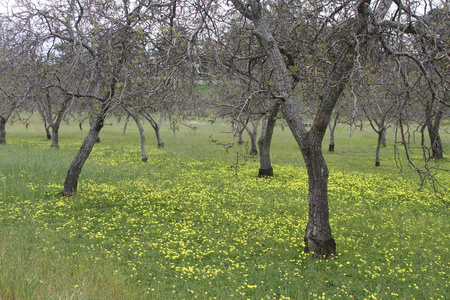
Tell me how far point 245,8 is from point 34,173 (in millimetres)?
11485

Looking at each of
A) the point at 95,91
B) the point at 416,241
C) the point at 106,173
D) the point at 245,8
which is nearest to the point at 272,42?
the point at 245,8

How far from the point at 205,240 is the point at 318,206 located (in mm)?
2860

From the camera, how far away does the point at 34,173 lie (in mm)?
15164

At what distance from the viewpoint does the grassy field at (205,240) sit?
6438 mm

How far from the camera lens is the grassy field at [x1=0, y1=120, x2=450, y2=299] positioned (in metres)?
6.44

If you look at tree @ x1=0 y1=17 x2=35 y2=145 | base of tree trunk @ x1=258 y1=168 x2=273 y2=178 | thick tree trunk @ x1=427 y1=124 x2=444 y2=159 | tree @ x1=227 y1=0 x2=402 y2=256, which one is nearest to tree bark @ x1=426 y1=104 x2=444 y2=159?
thick tree trunk @ x1=427 y1=124 x2=444 y2=159

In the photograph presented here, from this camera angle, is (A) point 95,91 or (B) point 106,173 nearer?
(A) point 95,91

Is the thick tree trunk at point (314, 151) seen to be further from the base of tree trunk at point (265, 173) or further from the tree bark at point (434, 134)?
the base of tree trunk at point (265, 173)

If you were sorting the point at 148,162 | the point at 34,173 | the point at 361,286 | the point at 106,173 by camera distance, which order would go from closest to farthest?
the point at 361,286 < the point at 34,173 < the point at 106,173 < the point at 148,162

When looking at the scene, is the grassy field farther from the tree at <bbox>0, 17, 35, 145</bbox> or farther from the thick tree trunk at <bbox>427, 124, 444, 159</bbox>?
the tree at <bbox>0, 17, 35, 145</bbox>

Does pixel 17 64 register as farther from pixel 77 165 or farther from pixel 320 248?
pixel 320 248

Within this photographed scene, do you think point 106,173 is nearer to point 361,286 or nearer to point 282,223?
point 282,223

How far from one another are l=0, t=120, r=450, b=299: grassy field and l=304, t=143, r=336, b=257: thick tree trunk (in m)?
0.35

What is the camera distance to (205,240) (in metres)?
8.95
